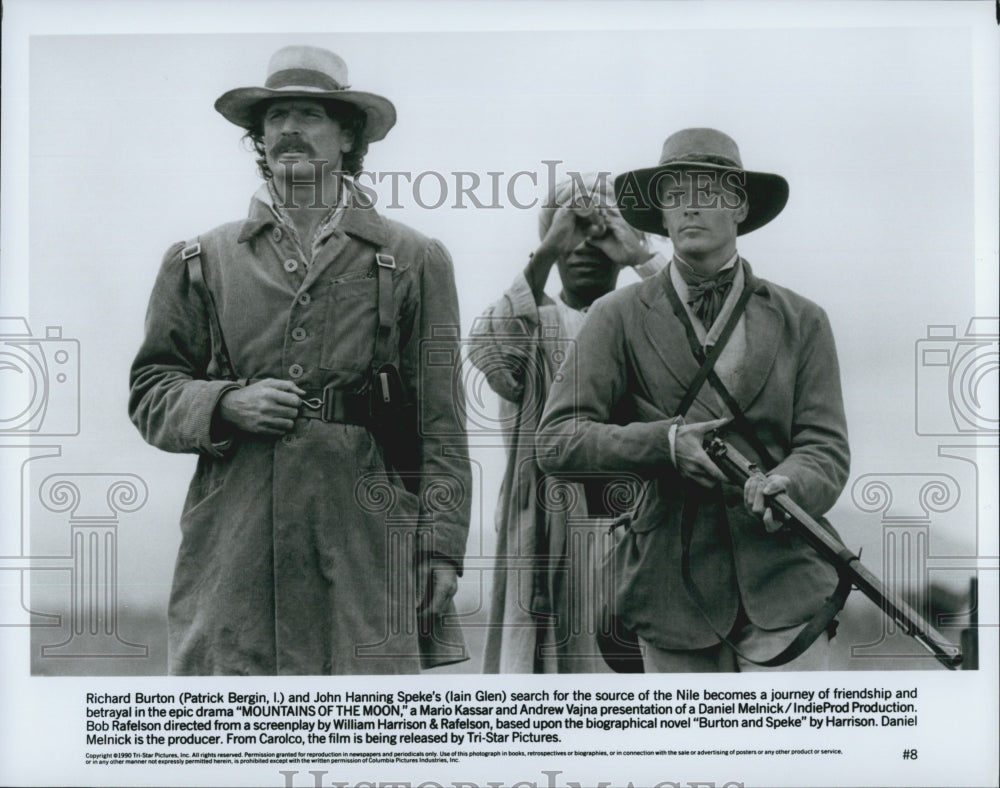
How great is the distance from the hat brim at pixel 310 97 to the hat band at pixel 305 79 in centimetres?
2

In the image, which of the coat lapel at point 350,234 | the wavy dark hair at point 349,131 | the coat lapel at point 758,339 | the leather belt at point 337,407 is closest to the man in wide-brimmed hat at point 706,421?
the coat lapel at point 758,339

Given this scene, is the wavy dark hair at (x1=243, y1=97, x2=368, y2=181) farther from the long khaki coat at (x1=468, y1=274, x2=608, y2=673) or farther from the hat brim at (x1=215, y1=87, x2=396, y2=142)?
the long khaki coat at (x1=468, y1=274, x2=608, y2=673)

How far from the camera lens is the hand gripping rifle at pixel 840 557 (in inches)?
190

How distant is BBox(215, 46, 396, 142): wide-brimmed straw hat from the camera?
16.2ft

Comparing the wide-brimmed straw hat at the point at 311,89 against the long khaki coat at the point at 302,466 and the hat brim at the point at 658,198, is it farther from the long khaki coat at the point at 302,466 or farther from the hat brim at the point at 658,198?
the hat brim at the point at 658,198

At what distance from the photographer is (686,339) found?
193 inches

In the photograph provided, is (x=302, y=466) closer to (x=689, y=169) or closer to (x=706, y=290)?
(x=706, y=290)

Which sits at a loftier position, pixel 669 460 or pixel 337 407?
pixel 337 407

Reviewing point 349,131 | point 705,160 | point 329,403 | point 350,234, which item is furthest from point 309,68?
point 705,160

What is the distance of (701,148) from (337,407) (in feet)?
5.16

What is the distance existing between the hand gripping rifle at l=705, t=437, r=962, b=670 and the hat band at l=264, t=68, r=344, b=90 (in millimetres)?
1818

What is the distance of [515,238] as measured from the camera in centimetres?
494

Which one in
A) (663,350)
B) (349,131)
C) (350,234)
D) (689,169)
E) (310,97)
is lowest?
(663,350)

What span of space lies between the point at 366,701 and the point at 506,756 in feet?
1.72
